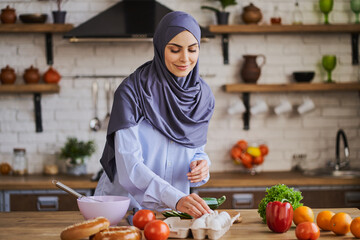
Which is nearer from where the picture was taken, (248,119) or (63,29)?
(63,29)

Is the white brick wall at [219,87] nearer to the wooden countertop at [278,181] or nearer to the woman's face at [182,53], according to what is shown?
the wooden countertop at [278,181]

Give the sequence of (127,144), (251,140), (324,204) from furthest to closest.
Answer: (251,140) < (324,204) < (127,144)

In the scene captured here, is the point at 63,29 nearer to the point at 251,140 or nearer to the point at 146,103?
the point at 251,140

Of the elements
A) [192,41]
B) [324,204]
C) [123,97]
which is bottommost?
[324,204]

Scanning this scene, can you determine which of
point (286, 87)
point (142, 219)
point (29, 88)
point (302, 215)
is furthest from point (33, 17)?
point (302, 215)

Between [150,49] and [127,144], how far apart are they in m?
2.34

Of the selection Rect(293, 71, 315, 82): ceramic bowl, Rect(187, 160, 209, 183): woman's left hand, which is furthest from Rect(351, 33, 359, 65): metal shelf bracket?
Rect(187, 160, 209, 183): woman's left hand

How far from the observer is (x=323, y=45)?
4613 mm

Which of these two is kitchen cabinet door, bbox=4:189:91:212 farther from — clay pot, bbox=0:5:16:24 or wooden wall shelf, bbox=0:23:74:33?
clay pot, bbox=0:5:16:24

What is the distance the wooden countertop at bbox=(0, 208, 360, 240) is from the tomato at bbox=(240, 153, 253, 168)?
2.08 metres

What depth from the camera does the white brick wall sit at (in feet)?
14.7

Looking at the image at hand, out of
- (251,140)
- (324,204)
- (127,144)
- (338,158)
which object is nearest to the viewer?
(127,144)

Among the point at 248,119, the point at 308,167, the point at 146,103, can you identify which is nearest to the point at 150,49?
the point at 248,119

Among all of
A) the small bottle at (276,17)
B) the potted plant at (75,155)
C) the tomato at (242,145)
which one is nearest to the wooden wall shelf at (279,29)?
the small bottle at (276,17)
